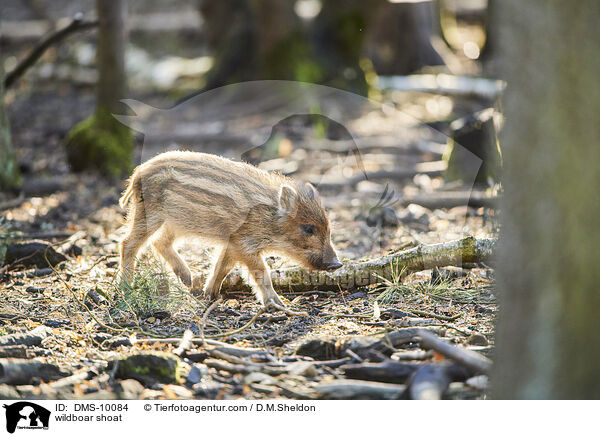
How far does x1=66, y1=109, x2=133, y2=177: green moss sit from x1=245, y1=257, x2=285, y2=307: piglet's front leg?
148 inches

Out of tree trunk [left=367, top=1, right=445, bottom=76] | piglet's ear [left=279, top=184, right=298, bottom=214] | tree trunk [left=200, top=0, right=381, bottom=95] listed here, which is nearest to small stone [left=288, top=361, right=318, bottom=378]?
piglet's ear [left=279, top=184, right=298, bottom=214]

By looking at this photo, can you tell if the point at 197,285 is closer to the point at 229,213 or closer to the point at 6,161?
the point at 229,213

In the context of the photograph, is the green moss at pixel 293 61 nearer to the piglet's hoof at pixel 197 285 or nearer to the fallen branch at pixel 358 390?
the piglet's hoof at pixel 197 285

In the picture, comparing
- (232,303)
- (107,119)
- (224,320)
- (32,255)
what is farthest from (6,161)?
(224,320)

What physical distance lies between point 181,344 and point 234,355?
299 millimetres

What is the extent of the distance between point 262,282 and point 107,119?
4.52m

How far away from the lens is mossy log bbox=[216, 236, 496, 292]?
14.7 ft

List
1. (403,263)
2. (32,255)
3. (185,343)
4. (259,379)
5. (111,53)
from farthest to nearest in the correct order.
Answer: (111,53)
(32,255)
(403,263)
(185,343)
(259,379)

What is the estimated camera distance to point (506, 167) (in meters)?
2.36

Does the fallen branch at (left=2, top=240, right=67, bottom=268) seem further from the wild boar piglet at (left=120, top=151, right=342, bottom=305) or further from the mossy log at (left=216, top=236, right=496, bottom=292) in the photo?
the mossy log at (left=216, top=236, right=496, bottom=292)

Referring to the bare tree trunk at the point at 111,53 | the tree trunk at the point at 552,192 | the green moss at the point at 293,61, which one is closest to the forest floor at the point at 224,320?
the tree trunk at the point at 552,192

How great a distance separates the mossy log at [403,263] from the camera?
4484mm

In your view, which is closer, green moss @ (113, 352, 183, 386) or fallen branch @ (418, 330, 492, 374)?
fallen branch @ (418, 330, 492, 374)

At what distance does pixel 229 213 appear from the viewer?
183 inches
